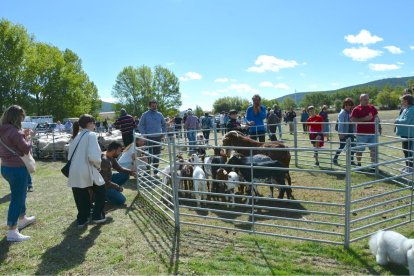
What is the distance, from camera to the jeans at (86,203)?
579cm

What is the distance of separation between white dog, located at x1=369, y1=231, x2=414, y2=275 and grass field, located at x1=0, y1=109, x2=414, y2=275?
0.11 meters

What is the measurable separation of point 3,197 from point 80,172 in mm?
4253

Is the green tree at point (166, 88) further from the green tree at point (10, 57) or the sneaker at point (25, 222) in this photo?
the sneaker at point (25, 222)

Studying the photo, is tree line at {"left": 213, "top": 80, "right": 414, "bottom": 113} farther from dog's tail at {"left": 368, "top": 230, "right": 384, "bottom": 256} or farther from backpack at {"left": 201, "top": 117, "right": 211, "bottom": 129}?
dog's tail at {"left": 368, "top": 230, "right": 384, "bottom": 256}

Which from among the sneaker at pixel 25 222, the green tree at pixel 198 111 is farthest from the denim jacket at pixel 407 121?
the green tree at pixel 198 111

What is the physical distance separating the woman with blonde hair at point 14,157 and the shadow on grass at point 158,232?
186cm

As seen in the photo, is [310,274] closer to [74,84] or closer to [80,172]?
[80,172]

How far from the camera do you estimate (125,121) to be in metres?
11.4

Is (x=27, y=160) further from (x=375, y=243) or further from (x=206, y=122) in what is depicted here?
(x=206, y=122)

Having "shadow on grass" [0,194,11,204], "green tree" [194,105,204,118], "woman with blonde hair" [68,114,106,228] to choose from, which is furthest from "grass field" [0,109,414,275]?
"green tree" [194,105,204,118]

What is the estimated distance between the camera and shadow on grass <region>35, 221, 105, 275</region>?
458cm

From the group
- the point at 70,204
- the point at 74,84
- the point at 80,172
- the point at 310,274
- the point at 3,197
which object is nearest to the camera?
the point at 310,274

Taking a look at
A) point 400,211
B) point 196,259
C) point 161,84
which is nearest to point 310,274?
point 196,259

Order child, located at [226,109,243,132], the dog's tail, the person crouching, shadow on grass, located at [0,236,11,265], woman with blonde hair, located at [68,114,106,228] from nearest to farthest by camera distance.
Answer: the dog's tail < shadow on grass, located at [0,236,11,265] < woman with blonde hair, located at [68,114,106,228] < the person crouching < child, located at [226,109,243,132]
